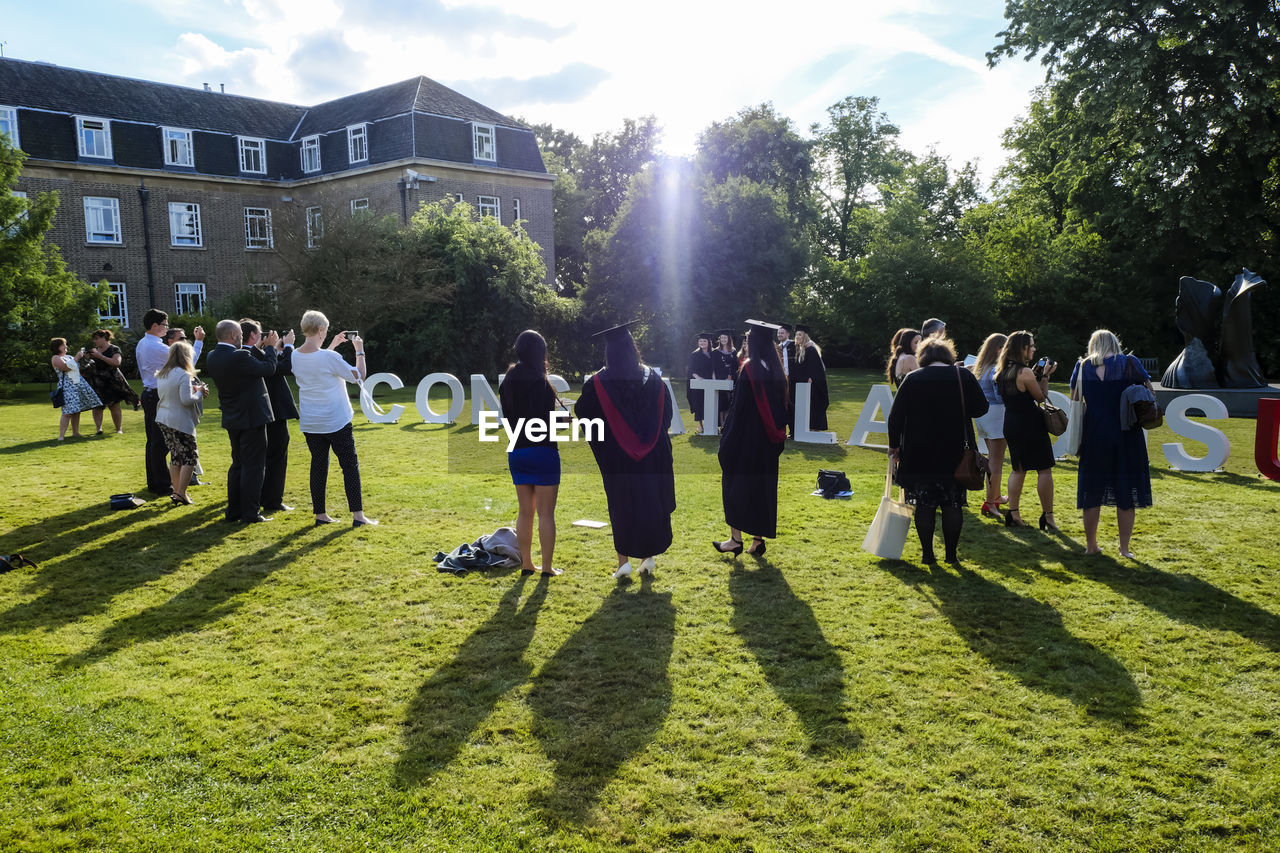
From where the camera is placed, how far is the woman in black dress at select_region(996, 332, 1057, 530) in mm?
8031

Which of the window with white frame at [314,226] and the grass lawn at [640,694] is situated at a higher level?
the window with white frame at [314,226]

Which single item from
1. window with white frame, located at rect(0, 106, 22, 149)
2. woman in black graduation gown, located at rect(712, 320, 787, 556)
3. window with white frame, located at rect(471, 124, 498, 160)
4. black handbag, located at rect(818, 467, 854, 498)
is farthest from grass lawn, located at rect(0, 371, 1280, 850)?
window with white frame, located at rect(471, 124, 498, 160)

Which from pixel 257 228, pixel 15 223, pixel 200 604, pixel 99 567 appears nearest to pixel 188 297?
pixel 257 228

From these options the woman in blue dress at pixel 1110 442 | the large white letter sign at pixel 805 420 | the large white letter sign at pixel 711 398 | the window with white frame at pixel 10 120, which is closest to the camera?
the woman in blue dress at pixel 1110 442

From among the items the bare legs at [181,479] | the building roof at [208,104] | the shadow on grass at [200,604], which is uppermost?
the building roof at [208,104]

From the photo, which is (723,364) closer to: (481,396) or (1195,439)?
(481,396)

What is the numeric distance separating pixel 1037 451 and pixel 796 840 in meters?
5.82

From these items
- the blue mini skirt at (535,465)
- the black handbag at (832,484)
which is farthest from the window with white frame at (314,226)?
the blue mini skirt at (535,465)

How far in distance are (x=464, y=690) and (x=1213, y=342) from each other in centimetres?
2027

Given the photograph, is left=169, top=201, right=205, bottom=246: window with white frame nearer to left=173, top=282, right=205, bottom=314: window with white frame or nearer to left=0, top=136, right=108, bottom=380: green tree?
left=173, top=282, right=205, bottom=314: window with white frame

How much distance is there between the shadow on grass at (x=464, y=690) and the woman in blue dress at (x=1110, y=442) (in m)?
4.81

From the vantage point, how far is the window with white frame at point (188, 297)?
36125 mm

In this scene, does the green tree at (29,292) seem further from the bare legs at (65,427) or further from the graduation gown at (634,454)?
the graduation gown at (634,454)

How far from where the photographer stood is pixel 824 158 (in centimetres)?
5319
